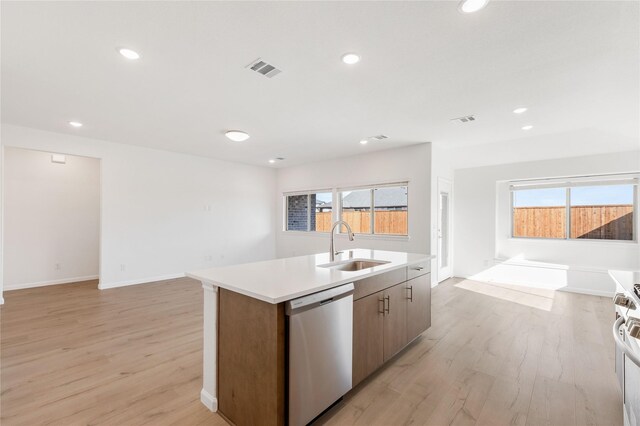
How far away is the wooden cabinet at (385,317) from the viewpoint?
6.63 ft

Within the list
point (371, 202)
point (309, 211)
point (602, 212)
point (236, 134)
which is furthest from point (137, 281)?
point (602, 212)

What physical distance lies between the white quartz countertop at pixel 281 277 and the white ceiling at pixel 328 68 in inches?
67.3

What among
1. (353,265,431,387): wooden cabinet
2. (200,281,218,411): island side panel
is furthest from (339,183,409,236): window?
(200,281,218,411): island side panel

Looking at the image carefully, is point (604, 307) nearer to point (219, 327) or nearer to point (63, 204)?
point (219, 327)

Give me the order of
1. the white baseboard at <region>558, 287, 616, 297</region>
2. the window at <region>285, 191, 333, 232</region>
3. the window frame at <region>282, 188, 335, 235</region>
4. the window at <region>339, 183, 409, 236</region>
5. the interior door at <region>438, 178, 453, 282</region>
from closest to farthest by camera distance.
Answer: the white baseboard at <region>558, 287, 616, 297</region> < the window at <region>339, 183, 409, 236</region> < the interior door at <region>438, 178, 453, 282</region> < the window frame at <region>282, 188, 335, 235</region> < the window at <region>285, 191, 333, 232</region>

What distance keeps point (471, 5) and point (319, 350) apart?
227cm

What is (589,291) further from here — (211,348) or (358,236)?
(211,348)

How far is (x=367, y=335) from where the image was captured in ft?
6.87

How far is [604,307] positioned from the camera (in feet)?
13.1

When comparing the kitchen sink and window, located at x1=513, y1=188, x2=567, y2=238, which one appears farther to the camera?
window, located at x1=513, y1=188, x2=567, y2=238

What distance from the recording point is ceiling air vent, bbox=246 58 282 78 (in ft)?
7.87

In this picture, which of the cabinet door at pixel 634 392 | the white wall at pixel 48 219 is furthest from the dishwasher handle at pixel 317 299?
the white wall at pixel 48 219

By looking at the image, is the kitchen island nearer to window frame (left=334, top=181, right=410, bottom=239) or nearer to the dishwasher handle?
the dishwasher handle

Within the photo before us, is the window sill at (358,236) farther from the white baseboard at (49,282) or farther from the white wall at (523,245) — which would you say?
the white baseboard at (49,282)
